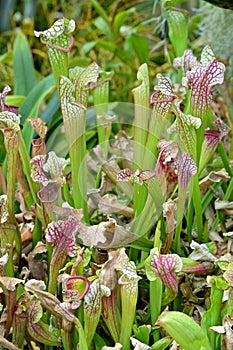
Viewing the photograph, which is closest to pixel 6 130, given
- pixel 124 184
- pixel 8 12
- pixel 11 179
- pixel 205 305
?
pixel 11 179

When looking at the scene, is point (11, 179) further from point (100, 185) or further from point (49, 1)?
point (49, 1)

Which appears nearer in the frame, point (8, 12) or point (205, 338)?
point (205, 338)

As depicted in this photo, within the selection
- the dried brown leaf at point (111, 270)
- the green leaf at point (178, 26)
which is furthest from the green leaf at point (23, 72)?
the dried brown leaf at point (111, 270)

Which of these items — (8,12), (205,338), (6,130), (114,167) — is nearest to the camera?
(205,338)

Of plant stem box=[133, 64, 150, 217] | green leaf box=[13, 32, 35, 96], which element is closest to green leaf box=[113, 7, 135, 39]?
green leaf box=[13, 32, 35, 96]

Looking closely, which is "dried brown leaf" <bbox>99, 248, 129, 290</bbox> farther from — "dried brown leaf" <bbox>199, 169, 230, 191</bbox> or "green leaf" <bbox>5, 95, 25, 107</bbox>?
"green leaf" <bbox>5, 95, 25, 107</bbox>
